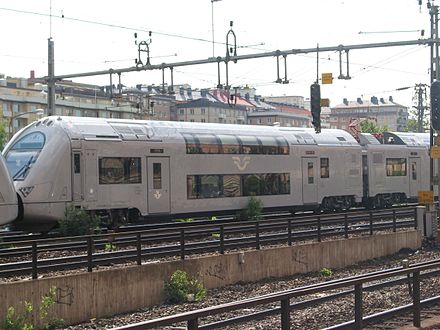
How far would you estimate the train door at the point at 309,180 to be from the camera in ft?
93.0

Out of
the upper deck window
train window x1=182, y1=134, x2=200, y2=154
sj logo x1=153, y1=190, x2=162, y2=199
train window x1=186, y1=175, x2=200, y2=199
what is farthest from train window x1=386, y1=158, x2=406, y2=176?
sj logo x1=153, y1=190, x2=162, y2=199

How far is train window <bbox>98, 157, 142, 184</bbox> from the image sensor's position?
69.4 ft

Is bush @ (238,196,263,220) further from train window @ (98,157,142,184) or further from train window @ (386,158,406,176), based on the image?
train window @ (386,158,406,176)

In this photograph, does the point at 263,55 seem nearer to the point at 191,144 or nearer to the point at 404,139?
the point at 191,144

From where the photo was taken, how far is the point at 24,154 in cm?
2072

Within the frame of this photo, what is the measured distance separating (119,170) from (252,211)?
5.91 m

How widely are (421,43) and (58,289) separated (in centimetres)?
1475

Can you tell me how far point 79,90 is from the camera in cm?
10394

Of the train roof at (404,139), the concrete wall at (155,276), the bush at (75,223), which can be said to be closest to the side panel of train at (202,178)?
the bush at (75,223)

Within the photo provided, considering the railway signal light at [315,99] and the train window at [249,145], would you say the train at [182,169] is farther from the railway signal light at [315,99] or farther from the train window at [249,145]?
the railway signal light at [315,99]

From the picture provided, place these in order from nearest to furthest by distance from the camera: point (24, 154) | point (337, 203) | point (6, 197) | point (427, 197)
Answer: point (6, 197), point (24, 154), point (427, 197), point (337, 203)

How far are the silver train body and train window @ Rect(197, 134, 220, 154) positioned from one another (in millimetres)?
8488

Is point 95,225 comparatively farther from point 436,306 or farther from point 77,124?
point 436,306

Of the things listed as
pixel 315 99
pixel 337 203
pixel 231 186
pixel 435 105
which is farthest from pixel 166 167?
pixel 337 203
